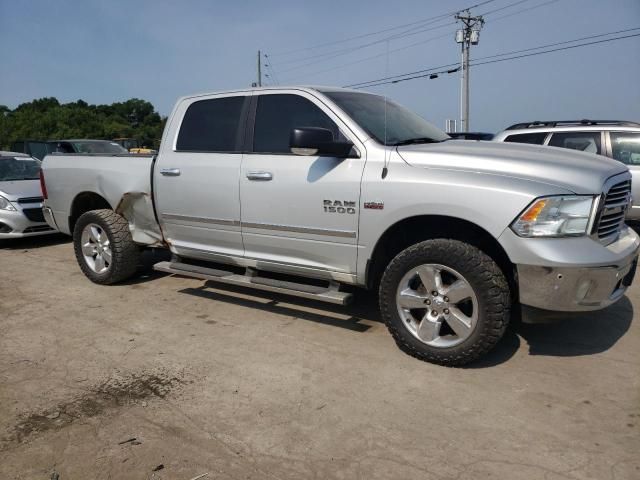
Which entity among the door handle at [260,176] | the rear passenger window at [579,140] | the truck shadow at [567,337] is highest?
the rear passenger window at [579,140]

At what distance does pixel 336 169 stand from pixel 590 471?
2442mm

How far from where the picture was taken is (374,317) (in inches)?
179

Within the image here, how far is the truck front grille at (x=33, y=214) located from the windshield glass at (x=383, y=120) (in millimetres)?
6124

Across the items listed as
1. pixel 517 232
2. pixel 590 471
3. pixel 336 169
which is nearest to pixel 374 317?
pixel 336 169

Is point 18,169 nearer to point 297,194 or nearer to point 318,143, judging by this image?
point 297,194

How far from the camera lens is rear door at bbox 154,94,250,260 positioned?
4547mm

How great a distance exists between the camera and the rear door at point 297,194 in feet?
12.7

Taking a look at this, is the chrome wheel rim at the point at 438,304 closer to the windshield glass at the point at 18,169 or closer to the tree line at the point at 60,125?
the windshield glass at the point at 18,169

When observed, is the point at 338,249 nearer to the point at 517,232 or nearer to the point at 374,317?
the point at 374,317

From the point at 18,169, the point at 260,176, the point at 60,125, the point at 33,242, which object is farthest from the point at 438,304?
the point at 60,125

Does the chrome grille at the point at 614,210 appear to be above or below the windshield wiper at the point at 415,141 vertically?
below

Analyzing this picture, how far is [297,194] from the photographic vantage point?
4.07 metres

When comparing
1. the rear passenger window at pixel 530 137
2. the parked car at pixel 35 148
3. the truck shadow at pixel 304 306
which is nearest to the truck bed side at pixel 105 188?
the truck shadow at pixel 304 306

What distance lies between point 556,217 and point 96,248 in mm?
4666
